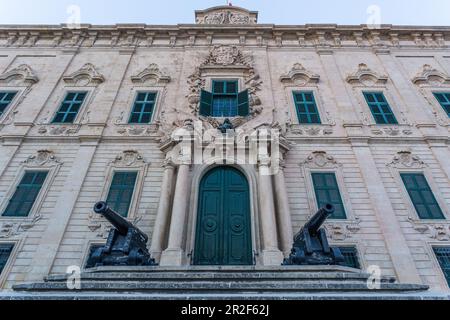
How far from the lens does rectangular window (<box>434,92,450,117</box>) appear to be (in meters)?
12.8

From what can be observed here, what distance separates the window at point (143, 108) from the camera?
12.4m

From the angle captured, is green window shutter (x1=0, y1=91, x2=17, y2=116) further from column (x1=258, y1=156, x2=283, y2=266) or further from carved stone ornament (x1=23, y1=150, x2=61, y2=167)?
column (x1=258, y1=156, x2=283, y2=266)

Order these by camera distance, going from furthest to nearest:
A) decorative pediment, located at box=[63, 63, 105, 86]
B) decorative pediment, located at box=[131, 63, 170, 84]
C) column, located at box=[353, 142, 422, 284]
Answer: decorative pediment, located at box=[131, 63, 170, 84], decorative pediment, located at box=[63, 63, 105, 86], column, located at box=[353, 142, 422, 284]

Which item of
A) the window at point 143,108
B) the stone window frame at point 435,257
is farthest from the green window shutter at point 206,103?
the stone window frame at point 435,257

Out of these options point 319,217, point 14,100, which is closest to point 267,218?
point 319,217

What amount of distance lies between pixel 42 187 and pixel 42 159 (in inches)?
51.1

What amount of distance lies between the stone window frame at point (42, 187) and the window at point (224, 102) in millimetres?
5468

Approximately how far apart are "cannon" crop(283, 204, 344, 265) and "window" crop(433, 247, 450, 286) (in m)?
3.26

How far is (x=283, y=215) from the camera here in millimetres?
9148

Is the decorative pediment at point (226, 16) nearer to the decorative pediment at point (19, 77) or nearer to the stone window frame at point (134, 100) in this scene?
the stone window frame at point (134, 100)

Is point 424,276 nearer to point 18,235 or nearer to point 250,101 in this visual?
point 250,101

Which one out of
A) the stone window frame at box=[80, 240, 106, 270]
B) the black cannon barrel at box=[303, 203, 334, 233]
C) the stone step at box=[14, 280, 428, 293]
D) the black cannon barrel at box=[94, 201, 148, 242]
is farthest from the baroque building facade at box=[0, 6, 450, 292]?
the stone step at box=[14, 280, 428, 293]

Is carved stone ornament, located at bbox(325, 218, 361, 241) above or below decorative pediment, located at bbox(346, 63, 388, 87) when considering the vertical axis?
A: below

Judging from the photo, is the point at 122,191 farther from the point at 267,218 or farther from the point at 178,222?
the point at 267,218
